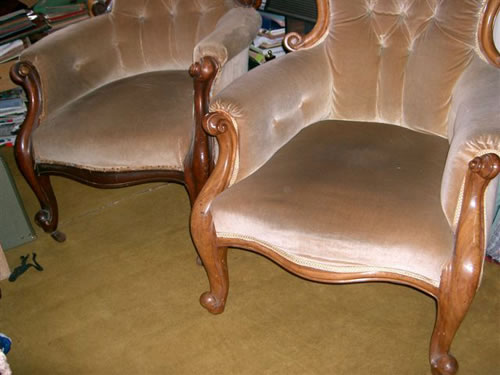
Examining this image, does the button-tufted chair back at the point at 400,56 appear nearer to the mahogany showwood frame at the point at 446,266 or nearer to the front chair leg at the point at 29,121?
the mahogany showwood frame at the point at 446,266

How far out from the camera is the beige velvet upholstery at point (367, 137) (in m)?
1.20

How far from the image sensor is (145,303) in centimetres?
167

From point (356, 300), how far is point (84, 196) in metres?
1.26

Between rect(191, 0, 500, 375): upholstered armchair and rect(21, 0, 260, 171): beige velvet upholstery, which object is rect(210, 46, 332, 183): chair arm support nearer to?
rect(191, 0, 500, 375): upholstered armchair

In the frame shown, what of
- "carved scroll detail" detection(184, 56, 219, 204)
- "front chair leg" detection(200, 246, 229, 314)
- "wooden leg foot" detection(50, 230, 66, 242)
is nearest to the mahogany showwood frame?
"front chair leg" detection(200, 246, 229, 314)

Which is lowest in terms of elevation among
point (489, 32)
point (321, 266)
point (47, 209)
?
point (47, 209)

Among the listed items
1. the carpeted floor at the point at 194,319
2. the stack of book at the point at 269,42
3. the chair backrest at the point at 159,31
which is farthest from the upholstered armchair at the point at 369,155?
the stack of book at the point at 269,42

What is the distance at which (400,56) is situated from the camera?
62.0 inches

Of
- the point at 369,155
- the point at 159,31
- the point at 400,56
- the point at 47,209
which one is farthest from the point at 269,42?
the point at 47,209

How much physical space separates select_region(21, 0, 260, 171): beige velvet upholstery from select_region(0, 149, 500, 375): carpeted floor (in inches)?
15.3

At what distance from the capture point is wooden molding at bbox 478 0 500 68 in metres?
1.40

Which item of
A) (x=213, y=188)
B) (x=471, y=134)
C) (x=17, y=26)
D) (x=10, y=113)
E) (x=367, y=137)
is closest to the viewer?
(x=471, y=134)

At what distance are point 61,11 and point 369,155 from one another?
6.23 feet

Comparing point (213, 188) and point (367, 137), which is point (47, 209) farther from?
point (367, 137)
